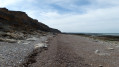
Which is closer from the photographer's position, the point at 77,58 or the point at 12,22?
the point at 77,58

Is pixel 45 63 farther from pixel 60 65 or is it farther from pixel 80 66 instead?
pixel 80 66

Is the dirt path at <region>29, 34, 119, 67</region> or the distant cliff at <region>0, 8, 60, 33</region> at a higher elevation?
the distant cliff at <region>0, 8, 60, 33</region>

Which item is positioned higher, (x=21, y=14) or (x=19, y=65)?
(x=21, y=14)

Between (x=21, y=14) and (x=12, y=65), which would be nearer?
(x=12, y=65)

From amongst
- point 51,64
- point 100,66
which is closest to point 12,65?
point 51,64

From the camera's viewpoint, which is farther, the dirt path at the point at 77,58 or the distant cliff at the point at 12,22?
the distant cliff at the point at 12,22

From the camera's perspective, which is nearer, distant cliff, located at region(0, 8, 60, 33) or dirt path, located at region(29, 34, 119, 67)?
dirt path, located at region(29, 34, 119, 67)

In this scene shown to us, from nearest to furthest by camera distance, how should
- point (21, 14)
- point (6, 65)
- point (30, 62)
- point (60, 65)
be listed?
1. point (6, 65)
2. point (60, 65)
3. point (30, 62)
4. point (21, 14)

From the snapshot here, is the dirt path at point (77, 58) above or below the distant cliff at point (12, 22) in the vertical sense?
below

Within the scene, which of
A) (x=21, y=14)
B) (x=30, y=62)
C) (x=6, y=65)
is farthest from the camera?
(x=21, y=14)

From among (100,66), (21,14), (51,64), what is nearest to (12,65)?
(51,64)

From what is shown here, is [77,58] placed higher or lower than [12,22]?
lower

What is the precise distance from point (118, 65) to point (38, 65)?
16.4 ft

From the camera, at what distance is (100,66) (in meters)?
9.98
